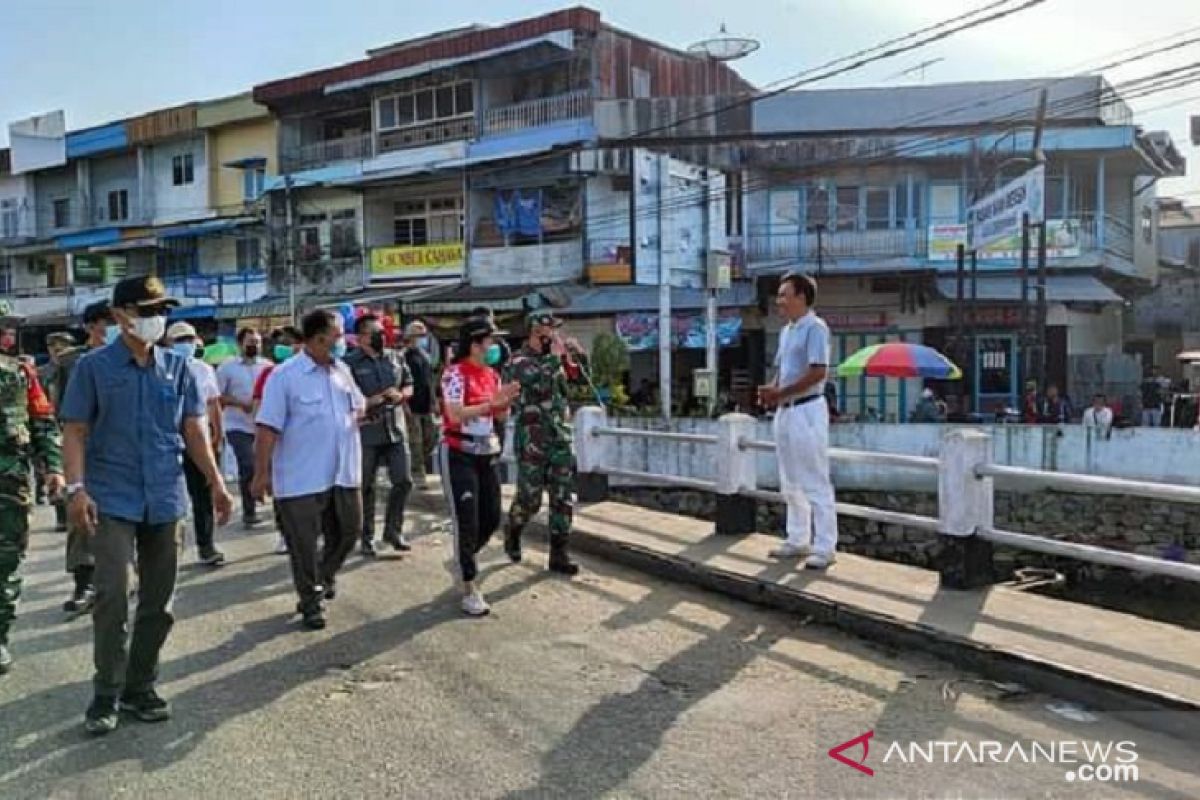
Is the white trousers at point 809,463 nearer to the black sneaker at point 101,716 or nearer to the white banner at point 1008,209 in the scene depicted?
the black sneaker at point 101,716

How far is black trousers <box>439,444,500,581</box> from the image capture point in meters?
6.39

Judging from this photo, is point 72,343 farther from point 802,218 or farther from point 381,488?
point 802,218

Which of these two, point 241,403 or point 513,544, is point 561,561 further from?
point 241,403

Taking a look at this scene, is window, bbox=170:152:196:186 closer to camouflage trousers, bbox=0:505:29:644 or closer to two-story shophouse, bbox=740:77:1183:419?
two-story shophouse, bbox=740:77:1183:419

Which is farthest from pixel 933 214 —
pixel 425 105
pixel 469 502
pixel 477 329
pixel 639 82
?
pixel 469 502

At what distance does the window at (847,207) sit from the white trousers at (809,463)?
22419 mm

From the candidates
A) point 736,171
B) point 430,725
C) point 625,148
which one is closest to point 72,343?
point 430,725

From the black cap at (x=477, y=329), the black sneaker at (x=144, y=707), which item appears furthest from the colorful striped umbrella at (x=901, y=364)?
the black sneaker at (x=144, y=707)

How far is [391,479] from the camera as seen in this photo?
8539 millimetres

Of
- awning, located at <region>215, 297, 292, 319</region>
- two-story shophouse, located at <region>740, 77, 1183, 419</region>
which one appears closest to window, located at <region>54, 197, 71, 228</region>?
awning, located at <region>215, 297, 292, 319</region>

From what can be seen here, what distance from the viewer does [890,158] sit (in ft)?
88.8

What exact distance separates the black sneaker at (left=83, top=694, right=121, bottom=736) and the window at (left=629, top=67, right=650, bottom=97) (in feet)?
89.0

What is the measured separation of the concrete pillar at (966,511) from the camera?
20.8ft

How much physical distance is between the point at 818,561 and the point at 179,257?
122ft
